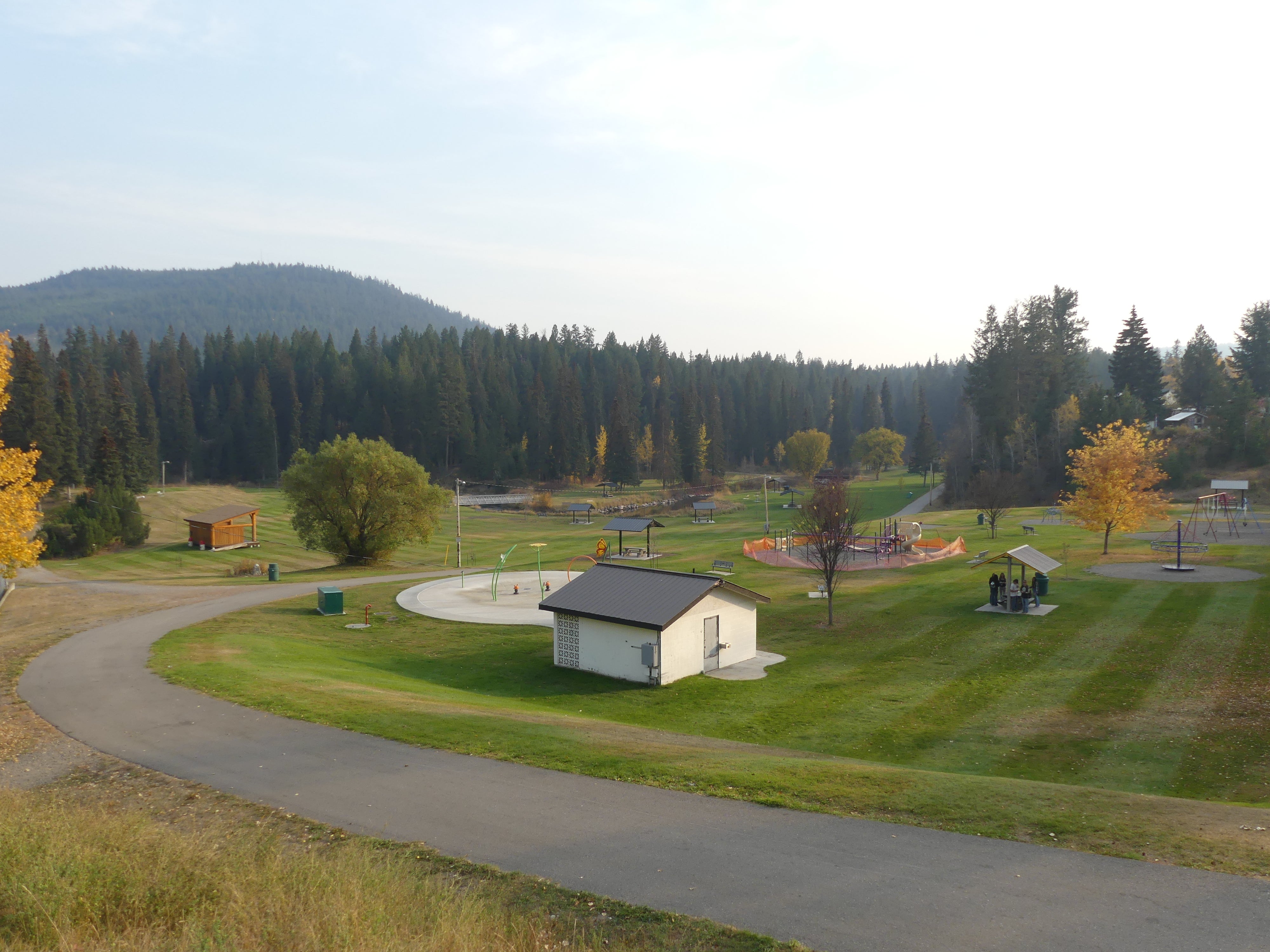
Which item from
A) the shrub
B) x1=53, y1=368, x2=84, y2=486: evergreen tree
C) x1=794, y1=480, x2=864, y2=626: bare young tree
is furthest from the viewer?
x1=53, y1=368, x2=84, y2=486: evergreen tree

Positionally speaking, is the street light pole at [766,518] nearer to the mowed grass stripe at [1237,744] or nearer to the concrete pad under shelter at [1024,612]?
the concrete pad under shelter at [1024,612]

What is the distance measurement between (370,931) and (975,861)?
7614 mm

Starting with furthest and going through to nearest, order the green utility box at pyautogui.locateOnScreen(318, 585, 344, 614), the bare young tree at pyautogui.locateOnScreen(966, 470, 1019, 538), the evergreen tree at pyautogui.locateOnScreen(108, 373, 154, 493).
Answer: the evergreen tree at pyautogui.locateOnScreen(108, 373, 154, 493) → the bare young tree at pyautogui.locateOnScreen(966, 470, 1019, 538) → the green utility box at pyautogui.locateOnScreen(318, 585, 344, 614)

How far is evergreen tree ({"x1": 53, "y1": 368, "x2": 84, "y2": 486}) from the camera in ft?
281

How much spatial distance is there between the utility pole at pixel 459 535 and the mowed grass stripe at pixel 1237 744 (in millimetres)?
33940

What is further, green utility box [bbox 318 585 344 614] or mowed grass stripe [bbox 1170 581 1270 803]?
green utility box [bbox 318 585 344 614]

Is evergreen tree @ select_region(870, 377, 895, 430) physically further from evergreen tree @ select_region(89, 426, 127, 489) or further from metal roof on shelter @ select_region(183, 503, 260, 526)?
evergreen tree @ select_region(89, 426, 127, 489)

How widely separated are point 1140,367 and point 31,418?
126661mm

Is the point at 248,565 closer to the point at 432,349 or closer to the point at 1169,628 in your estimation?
the point at 1169,628

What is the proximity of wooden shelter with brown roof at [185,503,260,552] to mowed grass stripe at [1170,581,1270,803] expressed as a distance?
70.0 meters

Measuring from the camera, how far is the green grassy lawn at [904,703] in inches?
518

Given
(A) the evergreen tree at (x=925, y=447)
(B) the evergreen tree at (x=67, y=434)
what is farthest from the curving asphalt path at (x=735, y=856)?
(A) the evergreen tree at (x=925, y=447)

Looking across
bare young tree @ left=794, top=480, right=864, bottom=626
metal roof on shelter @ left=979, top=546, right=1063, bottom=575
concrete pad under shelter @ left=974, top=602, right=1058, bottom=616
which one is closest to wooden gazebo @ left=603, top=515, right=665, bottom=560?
bare young tree @ left=794, top=480, right=864, bottom=626

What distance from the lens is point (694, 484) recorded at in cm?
13400
